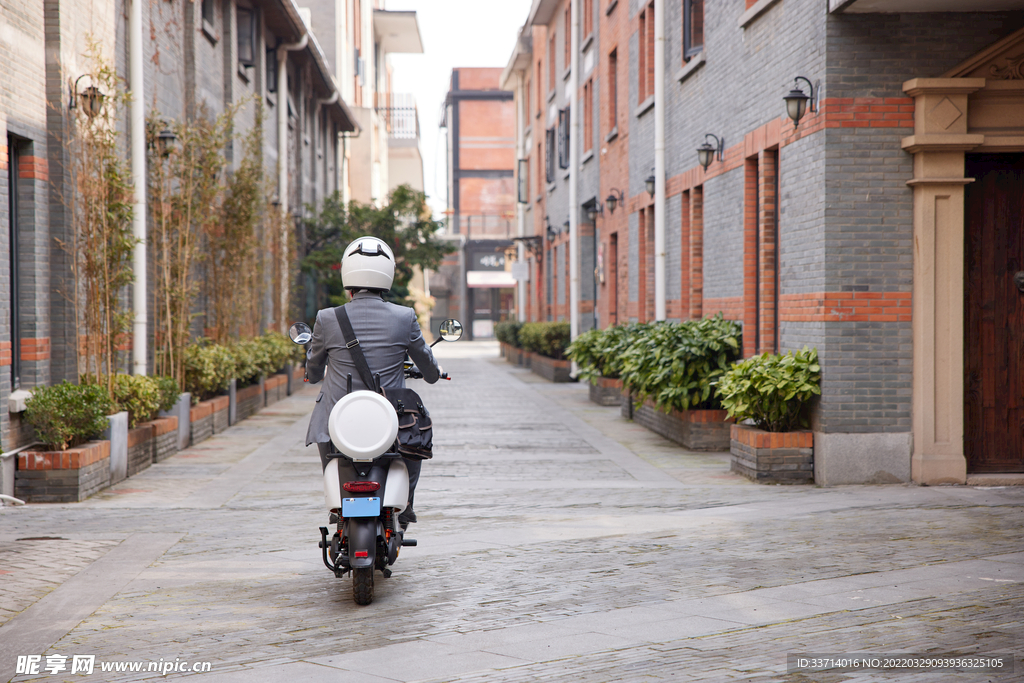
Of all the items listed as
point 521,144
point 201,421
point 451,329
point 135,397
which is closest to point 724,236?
point 201,421

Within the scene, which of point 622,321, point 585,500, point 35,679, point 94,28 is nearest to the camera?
point 35,679

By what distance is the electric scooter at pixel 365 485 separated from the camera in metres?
5.52

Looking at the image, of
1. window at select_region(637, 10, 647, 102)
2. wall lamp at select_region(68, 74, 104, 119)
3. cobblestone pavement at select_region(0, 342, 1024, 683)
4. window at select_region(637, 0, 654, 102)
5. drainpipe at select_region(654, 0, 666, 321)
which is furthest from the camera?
window at select_region(637, 10, 647, 102)

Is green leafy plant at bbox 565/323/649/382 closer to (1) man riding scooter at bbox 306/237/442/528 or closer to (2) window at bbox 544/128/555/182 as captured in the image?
(1) man riding scooter at bbox 306/237/442/528

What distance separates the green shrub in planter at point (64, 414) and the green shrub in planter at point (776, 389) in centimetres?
556

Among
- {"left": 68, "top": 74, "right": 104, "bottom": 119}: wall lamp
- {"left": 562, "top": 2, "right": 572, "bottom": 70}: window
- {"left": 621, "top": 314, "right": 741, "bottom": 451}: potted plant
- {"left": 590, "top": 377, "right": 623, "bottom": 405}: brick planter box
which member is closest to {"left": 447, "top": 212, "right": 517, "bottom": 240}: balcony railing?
{"left": 562, "top": 2, "right": 572, "bottom": 70}: window

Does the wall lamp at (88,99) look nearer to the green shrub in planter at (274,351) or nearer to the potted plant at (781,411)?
the potted plant at (781,411)

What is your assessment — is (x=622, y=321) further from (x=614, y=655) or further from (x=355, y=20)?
(x=355, y=20)

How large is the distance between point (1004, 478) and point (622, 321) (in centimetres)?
1088

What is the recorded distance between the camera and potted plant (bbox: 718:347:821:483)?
962 centimetres

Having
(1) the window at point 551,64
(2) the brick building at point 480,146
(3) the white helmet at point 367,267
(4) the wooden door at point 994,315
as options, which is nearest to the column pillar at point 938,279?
(4) the wooden door at point 994,315

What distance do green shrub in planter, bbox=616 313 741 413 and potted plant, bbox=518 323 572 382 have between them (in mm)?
11609

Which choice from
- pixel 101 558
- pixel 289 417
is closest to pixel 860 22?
pixel 101 558

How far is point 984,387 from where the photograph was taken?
31.8 feet
